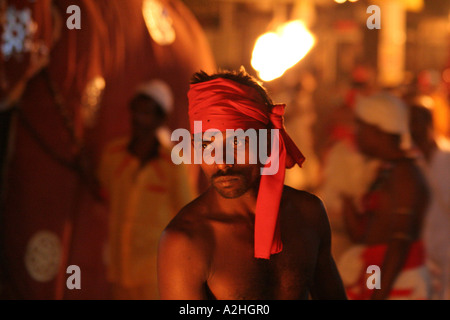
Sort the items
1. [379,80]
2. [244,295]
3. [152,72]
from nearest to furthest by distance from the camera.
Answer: [244,295] < [152,72] < [379,80]

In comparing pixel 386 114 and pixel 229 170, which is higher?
pixel 386 114

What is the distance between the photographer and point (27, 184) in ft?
12.6

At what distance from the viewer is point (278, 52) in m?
4.53

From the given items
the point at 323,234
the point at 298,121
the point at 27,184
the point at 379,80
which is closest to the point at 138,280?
the point at 27,184

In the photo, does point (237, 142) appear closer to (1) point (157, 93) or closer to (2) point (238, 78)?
(2) point (238, 78)

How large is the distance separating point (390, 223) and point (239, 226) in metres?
1.44

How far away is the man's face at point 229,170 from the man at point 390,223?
137 cm

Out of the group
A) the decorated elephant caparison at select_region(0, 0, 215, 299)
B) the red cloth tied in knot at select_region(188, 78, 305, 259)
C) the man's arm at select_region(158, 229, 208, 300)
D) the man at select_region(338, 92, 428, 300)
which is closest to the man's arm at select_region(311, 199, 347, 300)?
the red cloth tied in knot at select_region(188, 78, 305, 259)

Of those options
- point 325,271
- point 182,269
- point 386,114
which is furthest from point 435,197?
point 182,269

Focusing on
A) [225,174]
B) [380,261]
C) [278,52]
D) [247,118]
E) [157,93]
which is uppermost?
[278,52]

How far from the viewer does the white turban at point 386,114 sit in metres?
3.42

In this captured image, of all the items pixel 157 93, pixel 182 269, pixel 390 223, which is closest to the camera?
pixel 182 269
